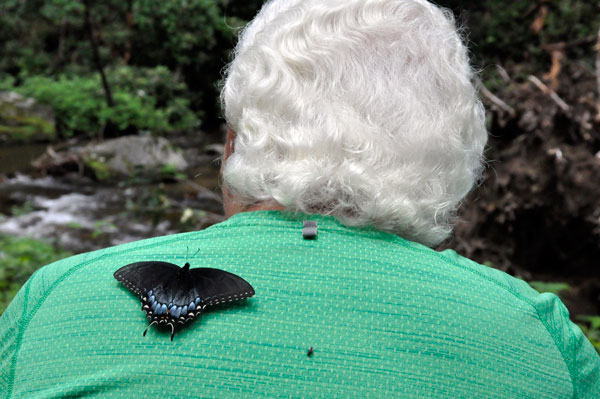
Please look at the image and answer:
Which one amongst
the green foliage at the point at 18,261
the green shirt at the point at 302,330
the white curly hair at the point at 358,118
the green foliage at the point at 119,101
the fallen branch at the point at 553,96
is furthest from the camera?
the green foliage at the point at 119,101

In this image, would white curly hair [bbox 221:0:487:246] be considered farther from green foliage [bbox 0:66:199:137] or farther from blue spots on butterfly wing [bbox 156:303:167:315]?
green foliage [bbox 0:66:199:137]

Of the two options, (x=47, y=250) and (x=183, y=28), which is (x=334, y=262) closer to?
(x=47, y=250)

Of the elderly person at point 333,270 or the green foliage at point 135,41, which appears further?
the green foliage at point 135,41

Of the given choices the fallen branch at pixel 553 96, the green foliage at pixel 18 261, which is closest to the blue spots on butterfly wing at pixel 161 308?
the green foliage at pixel 18 261

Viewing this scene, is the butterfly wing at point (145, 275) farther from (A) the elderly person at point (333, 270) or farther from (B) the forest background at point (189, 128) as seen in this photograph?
(B) the forest background at point (189, 128)

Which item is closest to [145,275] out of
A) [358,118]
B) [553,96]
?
[358,118]

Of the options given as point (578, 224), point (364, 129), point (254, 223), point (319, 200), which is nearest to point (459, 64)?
point (364, 129)

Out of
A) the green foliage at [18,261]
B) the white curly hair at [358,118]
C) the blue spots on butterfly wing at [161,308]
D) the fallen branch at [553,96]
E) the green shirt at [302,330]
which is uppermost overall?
the white curly hair at [358,118]
